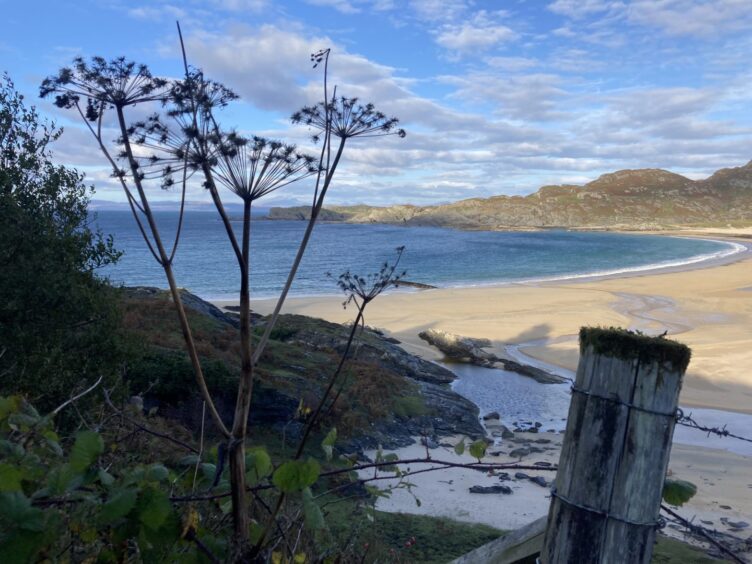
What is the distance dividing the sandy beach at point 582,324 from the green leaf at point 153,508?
Result: 9467mm

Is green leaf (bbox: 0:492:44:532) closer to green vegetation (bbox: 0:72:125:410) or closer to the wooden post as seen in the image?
the wooden post

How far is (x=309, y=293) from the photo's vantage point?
44562mm

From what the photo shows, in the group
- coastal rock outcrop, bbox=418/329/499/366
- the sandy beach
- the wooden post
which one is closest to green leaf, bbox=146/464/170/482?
the wooden post

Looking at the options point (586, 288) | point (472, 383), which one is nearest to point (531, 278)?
point (586, 288)

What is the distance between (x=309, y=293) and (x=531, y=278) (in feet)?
76.0

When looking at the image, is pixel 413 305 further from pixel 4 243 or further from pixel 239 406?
pixel 239 406

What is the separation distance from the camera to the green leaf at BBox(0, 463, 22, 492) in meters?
1.74

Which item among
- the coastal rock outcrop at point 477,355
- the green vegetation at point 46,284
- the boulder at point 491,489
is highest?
the green vegetation at point 46,284

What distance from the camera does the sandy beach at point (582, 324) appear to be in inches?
462

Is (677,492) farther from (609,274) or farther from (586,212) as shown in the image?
(586,212)

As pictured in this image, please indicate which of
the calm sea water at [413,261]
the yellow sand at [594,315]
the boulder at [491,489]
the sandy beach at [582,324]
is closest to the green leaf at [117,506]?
the sandy beach at [582,324]

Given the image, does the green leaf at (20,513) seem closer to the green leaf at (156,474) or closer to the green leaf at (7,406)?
the green leaf at (156,474)

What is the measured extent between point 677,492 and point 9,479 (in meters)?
2.08

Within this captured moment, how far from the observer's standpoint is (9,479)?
176cm
